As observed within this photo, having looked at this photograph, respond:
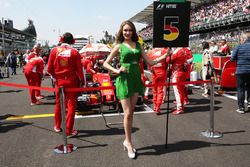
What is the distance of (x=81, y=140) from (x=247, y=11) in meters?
25.8

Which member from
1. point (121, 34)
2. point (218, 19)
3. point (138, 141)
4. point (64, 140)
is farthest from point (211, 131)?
point (218, 19)

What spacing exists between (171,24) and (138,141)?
79.5 inches

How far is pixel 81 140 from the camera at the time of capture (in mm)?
4465

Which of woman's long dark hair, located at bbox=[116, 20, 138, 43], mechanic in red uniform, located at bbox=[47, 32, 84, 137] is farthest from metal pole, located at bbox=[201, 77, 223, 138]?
mechanic in red uniform, located at bbox=[47, 32, 84, 137]

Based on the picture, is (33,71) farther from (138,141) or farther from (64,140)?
(138,141)

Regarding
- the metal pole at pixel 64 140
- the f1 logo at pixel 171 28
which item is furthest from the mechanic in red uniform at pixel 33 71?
the f1 logo at pixel 171 28

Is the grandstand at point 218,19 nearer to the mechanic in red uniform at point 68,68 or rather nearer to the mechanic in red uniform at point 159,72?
the mechanic in red uniform at point 159,72

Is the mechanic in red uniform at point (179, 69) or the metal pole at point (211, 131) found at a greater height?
the mechanic in red uniform at point (179, 69)

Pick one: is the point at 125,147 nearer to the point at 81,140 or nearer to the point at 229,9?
the point at 81,140

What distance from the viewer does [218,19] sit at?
102ft

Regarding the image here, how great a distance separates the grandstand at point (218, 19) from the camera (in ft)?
73.7

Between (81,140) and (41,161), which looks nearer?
(41,161)

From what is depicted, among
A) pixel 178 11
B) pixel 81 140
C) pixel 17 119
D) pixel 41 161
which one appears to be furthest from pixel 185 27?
pixel 17 119

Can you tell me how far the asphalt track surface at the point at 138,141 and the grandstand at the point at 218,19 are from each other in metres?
10.0
